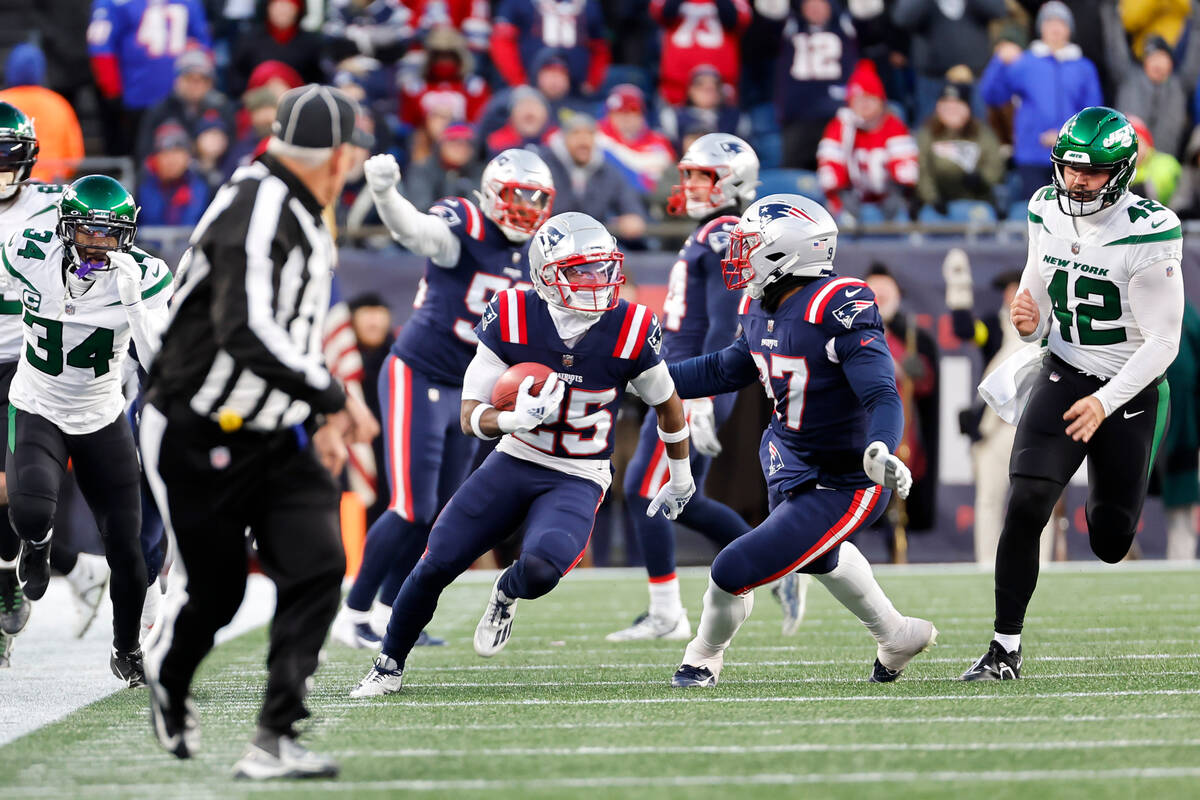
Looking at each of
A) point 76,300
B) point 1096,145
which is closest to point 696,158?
point 1096,145

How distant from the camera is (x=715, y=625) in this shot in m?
4.95

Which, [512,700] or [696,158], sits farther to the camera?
[696,158]

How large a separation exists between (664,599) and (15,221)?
276cm

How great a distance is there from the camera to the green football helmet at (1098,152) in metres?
4.99

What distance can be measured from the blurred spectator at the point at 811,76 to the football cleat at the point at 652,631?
17.9 ft

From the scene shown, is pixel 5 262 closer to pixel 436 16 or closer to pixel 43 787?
pixel 43 787

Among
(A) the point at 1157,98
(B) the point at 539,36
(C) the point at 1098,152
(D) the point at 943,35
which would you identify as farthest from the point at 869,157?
(C) the point at 1098,152

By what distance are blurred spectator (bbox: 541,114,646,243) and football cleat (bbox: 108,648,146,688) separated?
533cm

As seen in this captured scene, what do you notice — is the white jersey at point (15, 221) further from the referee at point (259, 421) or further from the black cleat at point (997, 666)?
the black cleat at point (997, 666)

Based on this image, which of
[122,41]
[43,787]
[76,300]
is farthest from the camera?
[122,41]

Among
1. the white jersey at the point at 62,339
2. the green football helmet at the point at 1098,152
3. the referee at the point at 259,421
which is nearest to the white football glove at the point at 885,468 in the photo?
the green football helmet at the point at 1098,152

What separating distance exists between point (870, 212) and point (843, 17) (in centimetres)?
157

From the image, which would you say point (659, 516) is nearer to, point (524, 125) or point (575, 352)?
point (575, 352)

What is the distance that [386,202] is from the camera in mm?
5730
